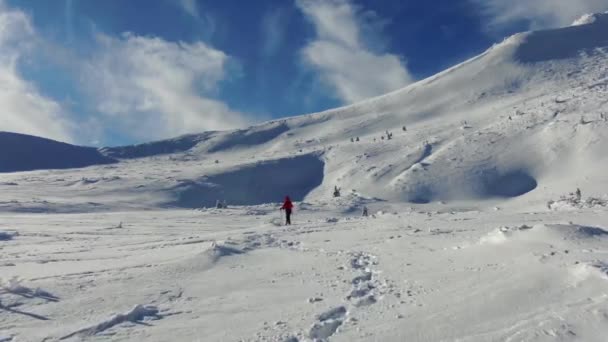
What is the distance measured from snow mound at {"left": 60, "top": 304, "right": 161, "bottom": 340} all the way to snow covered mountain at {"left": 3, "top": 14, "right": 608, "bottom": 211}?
102 feet

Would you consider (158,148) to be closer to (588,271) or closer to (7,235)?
(7,235)

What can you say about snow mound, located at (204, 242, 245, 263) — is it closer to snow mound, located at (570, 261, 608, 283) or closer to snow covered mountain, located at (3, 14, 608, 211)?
snow mound, located at (570, 261, 608, 283)

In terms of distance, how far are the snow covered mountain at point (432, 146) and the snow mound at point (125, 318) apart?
102 ft

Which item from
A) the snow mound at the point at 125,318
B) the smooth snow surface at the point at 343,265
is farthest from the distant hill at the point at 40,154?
the snow mound at the point at 125,318

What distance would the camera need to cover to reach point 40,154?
88.5 meters

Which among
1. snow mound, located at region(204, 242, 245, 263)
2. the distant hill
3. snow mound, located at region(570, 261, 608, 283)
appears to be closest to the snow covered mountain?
the distant hill

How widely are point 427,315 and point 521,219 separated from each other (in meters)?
12.9

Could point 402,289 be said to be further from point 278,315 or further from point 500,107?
point 500,107

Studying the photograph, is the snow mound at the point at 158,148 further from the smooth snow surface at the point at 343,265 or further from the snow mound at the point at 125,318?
the snow mound at the point at 125,318

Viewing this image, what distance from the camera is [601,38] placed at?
94812mm

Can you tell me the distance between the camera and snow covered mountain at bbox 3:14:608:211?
43.8m

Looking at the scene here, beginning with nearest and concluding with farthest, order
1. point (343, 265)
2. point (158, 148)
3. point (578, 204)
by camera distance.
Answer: point (343, 265), point (578, 204), point (158, 148)

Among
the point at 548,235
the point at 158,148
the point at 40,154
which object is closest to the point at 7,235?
the point at 548,235

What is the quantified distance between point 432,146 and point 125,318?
51.3 meters
